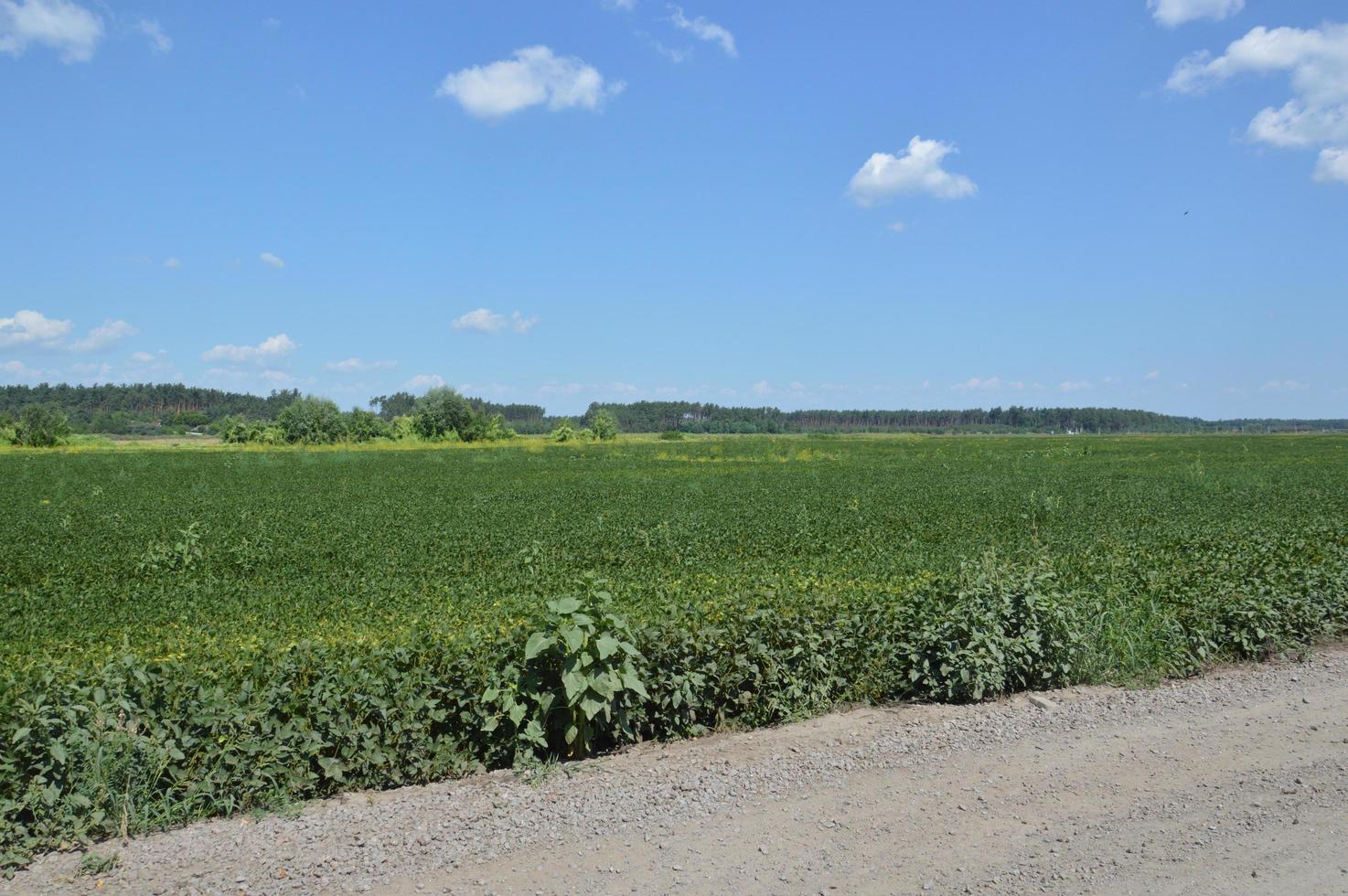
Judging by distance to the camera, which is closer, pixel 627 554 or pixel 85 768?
pixel 85 768

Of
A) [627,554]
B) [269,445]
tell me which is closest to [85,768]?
A: [627,554]

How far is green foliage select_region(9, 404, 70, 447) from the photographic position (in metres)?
85.8

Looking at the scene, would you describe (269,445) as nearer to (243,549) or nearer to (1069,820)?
(243,549)

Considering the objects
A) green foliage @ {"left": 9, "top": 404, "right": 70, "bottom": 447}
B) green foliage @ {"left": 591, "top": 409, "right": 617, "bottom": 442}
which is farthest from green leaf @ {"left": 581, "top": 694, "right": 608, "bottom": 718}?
green foliage @ {"left": 591, "top": 409, "right": 617, "bottom": 442}

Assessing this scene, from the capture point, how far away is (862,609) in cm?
771

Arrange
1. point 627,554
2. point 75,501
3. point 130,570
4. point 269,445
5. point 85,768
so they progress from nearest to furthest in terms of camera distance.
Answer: point 85,768
point 130,570
point 627,554
point 75,501
point 269,445

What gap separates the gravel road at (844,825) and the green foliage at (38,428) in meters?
102

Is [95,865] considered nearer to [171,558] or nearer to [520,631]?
[520,631]

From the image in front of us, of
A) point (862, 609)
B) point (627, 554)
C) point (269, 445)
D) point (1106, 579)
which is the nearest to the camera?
point (862, 609)

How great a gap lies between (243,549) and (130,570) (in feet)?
6.50

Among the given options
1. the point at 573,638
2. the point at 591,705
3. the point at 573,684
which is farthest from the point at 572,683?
the point at 573,638

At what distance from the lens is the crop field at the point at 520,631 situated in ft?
17.4

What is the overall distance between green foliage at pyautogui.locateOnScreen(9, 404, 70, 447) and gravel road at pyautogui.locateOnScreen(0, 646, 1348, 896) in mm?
101511

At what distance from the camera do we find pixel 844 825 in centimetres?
499
